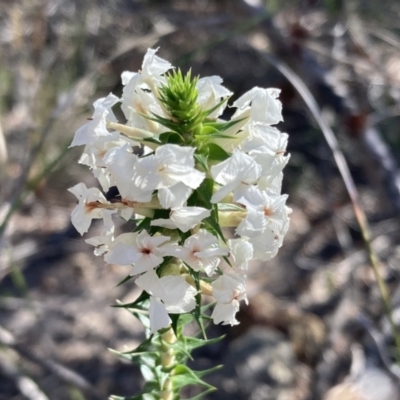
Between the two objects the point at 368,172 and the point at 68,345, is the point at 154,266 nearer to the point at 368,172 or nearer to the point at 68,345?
the point at 368,172

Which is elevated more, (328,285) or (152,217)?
(152,217)

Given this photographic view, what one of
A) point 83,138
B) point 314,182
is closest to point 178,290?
point 83,138

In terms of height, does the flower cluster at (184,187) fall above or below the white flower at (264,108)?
below

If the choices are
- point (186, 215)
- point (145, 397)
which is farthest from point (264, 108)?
point (145, 397)

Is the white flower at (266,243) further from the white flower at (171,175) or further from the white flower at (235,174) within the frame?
the white flower at (171,175)

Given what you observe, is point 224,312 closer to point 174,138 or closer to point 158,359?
point 158,359

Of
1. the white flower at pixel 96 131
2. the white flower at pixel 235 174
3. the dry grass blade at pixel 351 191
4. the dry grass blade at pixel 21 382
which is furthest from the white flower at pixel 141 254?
the dry grass blade at pixel 21 382

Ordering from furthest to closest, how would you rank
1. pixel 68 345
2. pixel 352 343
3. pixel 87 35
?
pixel 87 35
pixel 68 345
pixel 352 343
